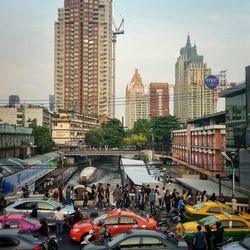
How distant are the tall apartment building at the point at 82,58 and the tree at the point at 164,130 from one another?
59.2 m

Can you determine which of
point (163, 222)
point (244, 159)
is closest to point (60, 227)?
point (163, 222)

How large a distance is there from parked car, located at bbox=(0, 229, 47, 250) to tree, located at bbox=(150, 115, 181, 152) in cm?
11021

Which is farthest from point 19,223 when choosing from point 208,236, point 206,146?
point 206,146

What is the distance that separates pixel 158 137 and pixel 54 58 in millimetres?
83553

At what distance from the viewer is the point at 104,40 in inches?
7377

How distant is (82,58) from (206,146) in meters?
140

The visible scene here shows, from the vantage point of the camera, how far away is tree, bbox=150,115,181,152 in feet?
403

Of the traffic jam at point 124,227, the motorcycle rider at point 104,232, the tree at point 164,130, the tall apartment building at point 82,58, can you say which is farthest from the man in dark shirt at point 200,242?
the tall apartment building at point 82,58

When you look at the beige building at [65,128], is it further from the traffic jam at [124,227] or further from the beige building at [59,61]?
the traffic jam at [124,227]

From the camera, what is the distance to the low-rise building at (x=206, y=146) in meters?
44.2

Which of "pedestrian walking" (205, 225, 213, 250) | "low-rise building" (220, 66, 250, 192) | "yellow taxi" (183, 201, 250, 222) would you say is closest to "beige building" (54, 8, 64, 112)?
"low-rise building" (220, 66, 250, 192)

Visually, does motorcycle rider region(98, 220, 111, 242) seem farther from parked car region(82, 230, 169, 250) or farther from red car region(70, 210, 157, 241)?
parked car region(82, 230, 169, 250)

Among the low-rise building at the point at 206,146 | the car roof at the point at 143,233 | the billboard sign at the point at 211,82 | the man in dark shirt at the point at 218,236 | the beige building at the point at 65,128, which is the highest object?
the billboard sign at the point at 211,82

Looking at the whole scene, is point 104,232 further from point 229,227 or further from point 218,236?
point 229,227
